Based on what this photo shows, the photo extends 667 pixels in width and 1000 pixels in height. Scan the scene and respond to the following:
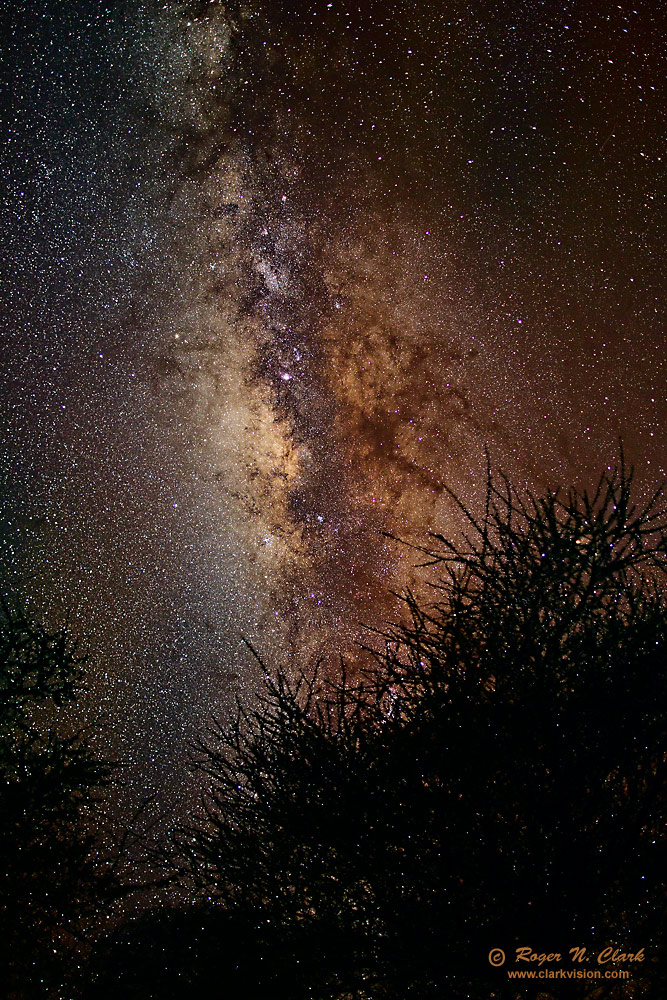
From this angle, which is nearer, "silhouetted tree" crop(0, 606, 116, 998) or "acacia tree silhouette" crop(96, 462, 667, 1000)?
"acacia tree silhouette" crop(96, 462, 667, 1000)

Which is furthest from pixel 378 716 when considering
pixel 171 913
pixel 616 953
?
pixel 171 913

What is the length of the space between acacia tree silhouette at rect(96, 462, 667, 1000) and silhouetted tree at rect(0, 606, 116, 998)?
2413 millimetres

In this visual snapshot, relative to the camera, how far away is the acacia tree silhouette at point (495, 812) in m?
4.35

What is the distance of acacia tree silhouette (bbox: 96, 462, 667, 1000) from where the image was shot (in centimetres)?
435

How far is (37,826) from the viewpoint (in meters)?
7.28

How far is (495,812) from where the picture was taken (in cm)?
475

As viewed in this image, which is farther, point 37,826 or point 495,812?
point 37,826

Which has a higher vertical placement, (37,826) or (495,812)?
(37,826)

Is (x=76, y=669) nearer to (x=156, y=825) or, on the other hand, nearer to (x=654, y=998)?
(x=156, y=825)

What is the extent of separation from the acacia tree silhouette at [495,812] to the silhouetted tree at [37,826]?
2.41m

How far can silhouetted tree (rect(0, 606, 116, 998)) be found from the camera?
21.6 feet

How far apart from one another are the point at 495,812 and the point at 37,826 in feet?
20.9

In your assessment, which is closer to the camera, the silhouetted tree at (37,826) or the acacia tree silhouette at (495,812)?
the acacia tree silhouette at (495,812)

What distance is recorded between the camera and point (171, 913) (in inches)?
426
